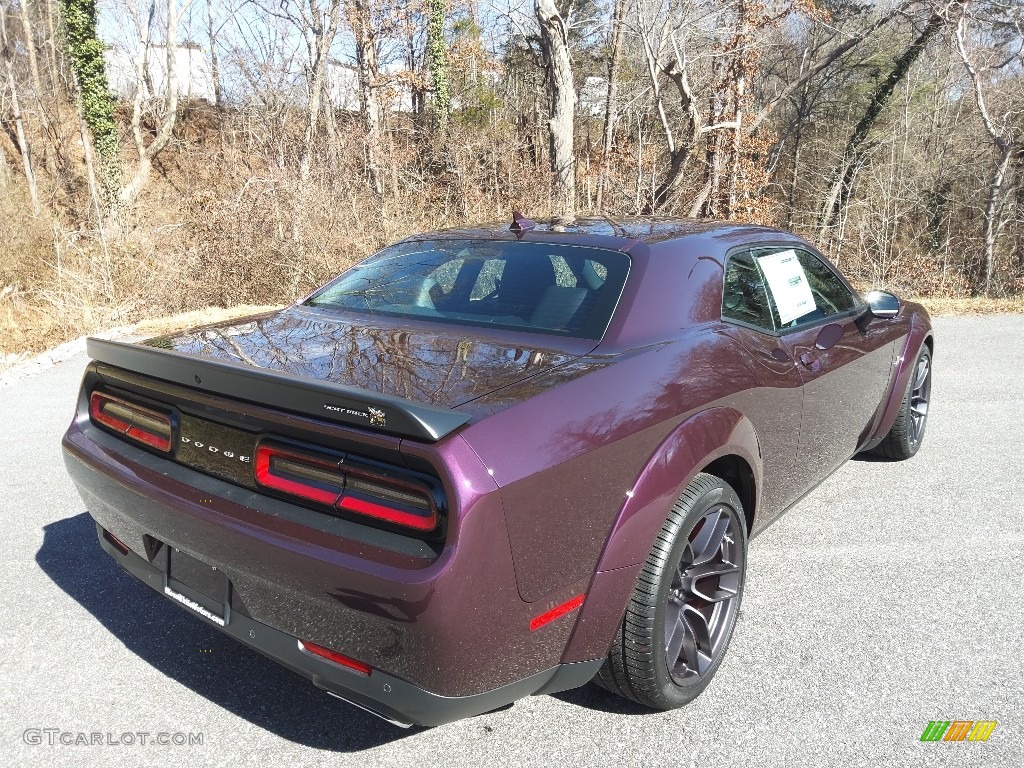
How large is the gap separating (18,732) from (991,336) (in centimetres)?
984

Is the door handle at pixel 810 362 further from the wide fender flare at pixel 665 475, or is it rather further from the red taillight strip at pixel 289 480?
the red taillight strip at pixel 289 480

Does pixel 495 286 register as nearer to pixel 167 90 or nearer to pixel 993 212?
pixel 993 212

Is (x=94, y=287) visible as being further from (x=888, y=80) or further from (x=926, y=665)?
(x=888, y=80)

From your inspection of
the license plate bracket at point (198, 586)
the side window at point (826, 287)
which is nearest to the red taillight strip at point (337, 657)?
the license plate bracket at point (198, 586)

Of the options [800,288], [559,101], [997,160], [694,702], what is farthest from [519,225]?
[997,160]

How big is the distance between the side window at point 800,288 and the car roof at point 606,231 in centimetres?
14

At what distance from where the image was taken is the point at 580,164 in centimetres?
1664

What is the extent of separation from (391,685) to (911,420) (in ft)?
12.6

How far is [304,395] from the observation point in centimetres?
181

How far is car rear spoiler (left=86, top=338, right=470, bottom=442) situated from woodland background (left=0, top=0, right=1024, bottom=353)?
33.6 ft

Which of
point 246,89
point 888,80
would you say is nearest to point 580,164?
point 246,89

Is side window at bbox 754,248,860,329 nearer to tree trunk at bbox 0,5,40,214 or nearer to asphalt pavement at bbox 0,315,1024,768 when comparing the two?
asphalt pavement at bbox 0,315,1024,768

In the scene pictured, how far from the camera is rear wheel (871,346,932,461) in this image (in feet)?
14.2

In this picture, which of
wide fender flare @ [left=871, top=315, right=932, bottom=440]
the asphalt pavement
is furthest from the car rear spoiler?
wide fender flare @ [left=871, top=315, right=932, bottom=440]
